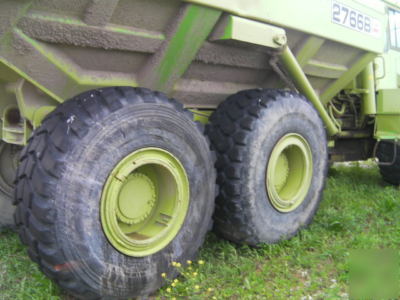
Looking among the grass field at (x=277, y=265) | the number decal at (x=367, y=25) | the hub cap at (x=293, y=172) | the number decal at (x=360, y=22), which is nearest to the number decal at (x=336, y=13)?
the number decal at (x=360, y=22)

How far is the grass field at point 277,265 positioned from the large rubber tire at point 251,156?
0.44 feet

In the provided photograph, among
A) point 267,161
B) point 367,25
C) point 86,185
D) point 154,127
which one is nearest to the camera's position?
point 86,185

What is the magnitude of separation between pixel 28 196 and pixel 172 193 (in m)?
0.71

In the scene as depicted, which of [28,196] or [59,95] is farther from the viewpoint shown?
[59,95]

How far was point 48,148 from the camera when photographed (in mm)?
1865

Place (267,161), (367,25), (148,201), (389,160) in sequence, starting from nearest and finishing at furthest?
1. (148,201)
2. (267,161)
3. (367,25)
4. (389,160)

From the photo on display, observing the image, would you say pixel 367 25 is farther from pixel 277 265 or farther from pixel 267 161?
pixel 277 265

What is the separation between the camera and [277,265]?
8.20ft

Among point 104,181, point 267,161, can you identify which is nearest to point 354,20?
point 267,161

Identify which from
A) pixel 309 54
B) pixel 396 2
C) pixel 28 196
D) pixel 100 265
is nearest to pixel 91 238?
pixel 100 265

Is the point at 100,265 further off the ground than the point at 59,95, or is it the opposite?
the point at 59,95

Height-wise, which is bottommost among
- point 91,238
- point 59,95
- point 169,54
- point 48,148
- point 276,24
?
point 91,238

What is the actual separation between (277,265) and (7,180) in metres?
2.04

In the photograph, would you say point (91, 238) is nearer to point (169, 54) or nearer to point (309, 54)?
point (169, 54)
